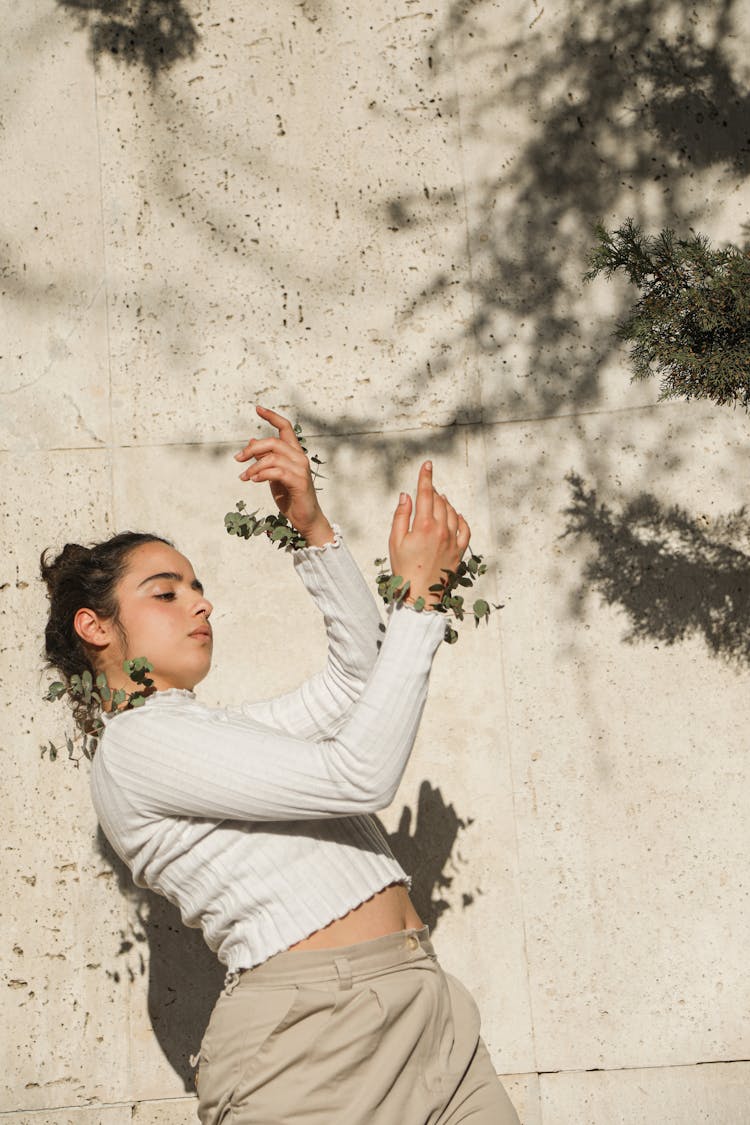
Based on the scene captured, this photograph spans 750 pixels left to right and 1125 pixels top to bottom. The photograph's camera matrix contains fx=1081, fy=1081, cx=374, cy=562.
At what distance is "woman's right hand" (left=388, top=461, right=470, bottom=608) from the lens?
1.53 meters

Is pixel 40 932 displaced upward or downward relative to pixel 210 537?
downward

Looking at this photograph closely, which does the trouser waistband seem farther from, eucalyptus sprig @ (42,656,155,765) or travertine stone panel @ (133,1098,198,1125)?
travertine stone panel @ (133,1098,198,1125)

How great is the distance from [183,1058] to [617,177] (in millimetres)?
2438

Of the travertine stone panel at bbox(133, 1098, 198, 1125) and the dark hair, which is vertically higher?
the dark hair

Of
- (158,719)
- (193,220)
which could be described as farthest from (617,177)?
(158,719)

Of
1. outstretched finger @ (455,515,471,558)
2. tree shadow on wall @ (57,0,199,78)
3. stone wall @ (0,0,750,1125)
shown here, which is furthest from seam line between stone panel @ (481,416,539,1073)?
tree shadow on wall @ (57,0,199,78)

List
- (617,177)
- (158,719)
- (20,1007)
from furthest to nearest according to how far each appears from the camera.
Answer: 1. (617,177)
2. (20,1007)
3. (158,719)

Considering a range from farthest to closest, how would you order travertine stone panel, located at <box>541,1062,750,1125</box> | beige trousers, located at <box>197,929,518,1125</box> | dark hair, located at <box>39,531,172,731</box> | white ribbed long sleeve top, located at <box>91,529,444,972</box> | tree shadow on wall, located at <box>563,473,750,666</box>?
tree shadow on wall, located at <box>563,473,750,666</box> < travertine stone panel, located at <box>541,1062,750,1125</box> < dark hair, located at <box>39,531,172,731</box> < beige trousers, located at <box>197,929,518,1125</box> < white ribbed long sleeve top, located at <box>91,529,444,972</box>

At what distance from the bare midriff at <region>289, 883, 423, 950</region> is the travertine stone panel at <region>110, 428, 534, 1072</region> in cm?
79

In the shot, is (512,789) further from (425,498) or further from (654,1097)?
(425,498)

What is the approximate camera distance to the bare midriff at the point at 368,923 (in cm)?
175

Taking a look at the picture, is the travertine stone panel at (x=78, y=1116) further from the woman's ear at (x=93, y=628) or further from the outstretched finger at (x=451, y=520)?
the outstretched finger at (x=451, y=520)

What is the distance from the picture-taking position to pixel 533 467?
8.98ft

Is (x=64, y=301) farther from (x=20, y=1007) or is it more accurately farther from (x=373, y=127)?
(x=20, y=1007)
